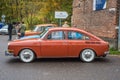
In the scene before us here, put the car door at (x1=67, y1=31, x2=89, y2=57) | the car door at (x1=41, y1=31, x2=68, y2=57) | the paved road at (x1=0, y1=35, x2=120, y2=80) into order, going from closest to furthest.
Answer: the paved road at (x1=0, y1=35, x2=120, y2=80) < the car door at (x1=41, y1=31, x2=68, y2=57) < the car door at (x1=67, y1=31, x2=89, y2=57)

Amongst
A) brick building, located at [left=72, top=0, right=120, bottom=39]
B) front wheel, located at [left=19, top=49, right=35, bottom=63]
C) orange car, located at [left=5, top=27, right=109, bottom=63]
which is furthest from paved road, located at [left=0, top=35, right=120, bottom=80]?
brick building, located at [left=72, top=0, right=120, bottom=39]

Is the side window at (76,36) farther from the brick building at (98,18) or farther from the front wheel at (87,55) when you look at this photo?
the brick building at (98,18)

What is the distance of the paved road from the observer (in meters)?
8.83

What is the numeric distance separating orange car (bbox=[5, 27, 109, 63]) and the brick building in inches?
167

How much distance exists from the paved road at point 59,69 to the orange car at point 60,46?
329mm

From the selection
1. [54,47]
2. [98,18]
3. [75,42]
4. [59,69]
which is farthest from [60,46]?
[98,18]

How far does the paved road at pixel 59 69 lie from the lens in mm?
8828

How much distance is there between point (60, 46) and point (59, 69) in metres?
1.65

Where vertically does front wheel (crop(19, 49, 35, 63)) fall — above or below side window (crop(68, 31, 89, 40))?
below

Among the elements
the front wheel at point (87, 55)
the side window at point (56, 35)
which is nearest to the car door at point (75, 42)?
the front wheel at point (87, 55)

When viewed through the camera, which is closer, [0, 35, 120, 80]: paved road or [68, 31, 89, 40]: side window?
[0, 35, 120, 80]: paved road

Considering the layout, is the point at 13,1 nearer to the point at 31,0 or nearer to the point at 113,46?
the point at 31,0

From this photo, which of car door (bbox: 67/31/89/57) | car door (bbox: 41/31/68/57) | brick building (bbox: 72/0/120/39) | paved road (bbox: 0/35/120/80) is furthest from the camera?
brick building (bbox: 72/0/120/39)

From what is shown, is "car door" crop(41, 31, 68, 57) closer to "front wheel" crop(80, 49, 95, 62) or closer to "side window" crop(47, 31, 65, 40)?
"side window" crop(47, 31, 65, 40)
